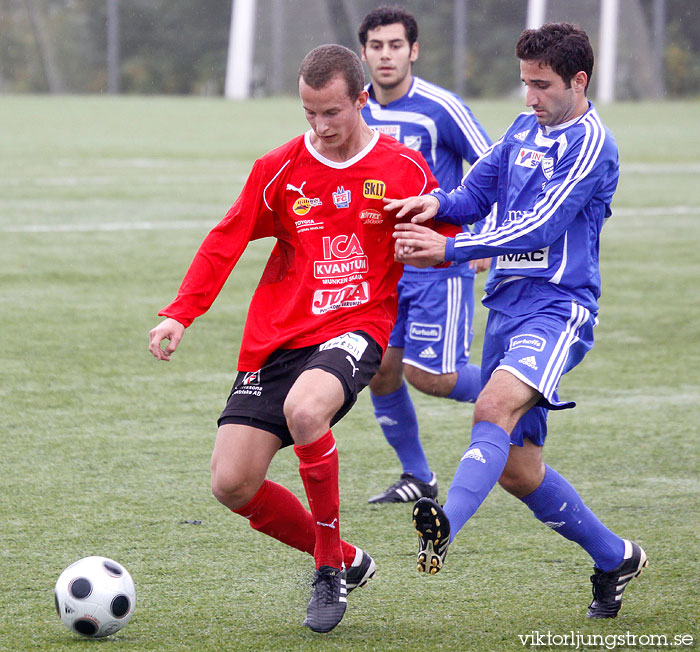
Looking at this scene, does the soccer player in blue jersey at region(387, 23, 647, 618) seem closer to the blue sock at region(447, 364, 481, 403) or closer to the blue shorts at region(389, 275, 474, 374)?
the blue shorts at region(389, 275, 474, 374)

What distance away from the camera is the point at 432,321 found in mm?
5344

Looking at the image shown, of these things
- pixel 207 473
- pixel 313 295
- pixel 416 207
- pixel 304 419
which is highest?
pixel 416 207

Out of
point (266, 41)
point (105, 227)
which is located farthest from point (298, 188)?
point (266, 41)

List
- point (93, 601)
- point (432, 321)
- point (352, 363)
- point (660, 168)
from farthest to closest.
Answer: point (660, 168) < point (432, 321) < point (352, 363) < point (93, 601)

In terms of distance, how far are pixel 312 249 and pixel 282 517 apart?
90 cm

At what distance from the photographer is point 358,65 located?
3820mm

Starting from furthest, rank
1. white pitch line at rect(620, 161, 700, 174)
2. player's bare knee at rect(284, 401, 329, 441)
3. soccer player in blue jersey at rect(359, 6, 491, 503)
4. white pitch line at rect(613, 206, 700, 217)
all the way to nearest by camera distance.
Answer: white pitch line at rect(620, 161, 700, 174) < white pitch line at rect(613, 206, 700, 217) < soccer player in blue jersey at rect(359, 6, 491, 503) < player's bare knee at rect(284, 401, 329, 441)

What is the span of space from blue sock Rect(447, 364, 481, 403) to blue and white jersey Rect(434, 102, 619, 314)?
156cm

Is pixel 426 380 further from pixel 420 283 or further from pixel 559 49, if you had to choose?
pixel 559 49

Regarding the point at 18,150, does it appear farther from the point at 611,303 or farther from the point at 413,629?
the point at 413,629

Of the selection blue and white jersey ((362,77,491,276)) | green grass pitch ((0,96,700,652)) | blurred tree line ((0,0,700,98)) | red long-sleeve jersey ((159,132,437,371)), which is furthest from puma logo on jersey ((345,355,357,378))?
blurred tree line ((0,0,700,98))

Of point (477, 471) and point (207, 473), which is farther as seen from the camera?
point (207, 473)

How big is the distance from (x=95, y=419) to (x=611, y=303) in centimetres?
495

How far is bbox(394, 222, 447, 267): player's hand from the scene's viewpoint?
12.3 feet
